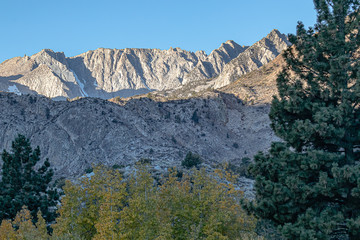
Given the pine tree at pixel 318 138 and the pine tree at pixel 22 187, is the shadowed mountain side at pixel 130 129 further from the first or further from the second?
the pine tree at pixel 318 138

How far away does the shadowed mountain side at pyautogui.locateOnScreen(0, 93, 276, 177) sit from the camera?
4987 cm

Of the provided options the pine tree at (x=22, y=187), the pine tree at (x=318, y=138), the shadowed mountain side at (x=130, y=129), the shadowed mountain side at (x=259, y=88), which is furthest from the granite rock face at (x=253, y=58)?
the pine tree at (x=318, y=138)

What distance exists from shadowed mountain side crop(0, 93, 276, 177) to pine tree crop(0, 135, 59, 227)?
61.0 feet

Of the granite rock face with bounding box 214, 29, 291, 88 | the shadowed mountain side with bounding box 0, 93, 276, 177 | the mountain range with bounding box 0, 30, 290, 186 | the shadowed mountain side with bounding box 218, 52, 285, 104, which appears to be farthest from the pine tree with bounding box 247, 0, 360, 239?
the granite rock face with bounding box 214, 29, 291, 88

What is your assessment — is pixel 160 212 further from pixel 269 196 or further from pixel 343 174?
pixel 343 174

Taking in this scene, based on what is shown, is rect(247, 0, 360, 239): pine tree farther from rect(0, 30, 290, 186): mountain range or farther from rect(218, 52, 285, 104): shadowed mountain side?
rect(218, 52, 285, 104): shadowed mountain side

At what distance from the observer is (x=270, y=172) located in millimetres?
14633

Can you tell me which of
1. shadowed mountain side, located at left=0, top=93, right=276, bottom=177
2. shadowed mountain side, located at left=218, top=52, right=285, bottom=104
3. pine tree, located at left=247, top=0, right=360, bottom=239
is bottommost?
pine tree, located at left=247, top=0, right=360, bottom=239

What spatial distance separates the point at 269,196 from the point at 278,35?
177098 mm

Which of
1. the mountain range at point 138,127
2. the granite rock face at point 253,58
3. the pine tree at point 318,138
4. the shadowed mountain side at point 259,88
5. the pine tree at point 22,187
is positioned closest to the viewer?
the pine tree at point 318,138

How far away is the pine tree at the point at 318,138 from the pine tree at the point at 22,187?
16117 millimetres

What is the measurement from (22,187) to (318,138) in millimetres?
20547

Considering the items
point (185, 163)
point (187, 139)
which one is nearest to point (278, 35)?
point (187, 139)

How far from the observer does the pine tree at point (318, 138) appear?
42.7 feet
